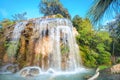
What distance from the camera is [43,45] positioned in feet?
44.7

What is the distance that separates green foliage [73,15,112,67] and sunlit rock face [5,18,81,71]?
1.03 metres

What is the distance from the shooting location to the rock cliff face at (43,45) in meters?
13.1

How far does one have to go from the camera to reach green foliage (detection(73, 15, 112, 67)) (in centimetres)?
1558

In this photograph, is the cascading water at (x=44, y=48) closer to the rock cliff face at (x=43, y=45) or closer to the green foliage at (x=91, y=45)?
the rock cliff face at (x=43, y=45)

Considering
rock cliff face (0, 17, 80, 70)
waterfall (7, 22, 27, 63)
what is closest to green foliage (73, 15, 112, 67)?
rock cliff face (0, 17, 80, 70)

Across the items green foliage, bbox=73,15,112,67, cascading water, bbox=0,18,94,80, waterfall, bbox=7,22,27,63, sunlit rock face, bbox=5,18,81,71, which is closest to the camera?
cascading water, bbox=0,18,94,80

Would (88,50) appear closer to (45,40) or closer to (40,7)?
(45,40)

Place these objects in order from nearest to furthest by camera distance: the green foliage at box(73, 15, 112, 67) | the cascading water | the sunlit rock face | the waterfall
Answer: the cascading water
the sunlit rock face
the waterfall
the green foliage at box(73, 15, 112, 67)

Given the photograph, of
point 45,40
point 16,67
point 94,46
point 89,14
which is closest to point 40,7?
point 94,46

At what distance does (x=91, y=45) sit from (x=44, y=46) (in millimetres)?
4852

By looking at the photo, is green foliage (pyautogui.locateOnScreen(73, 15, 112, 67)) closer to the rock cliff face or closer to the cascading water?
the cascading water

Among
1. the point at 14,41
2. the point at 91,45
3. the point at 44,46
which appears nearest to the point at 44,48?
the point at 44,46

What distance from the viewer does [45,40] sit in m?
13.9

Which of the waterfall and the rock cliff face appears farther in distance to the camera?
the waterfall
